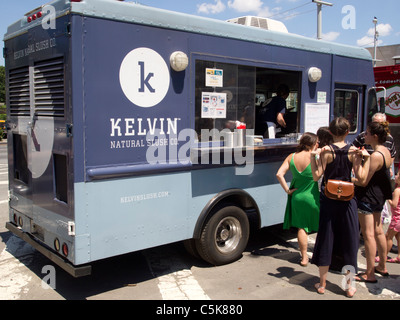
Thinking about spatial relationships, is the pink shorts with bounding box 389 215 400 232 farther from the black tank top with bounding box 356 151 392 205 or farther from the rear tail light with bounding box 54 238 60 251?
the rear tail light with bounding box 54 238 60 251

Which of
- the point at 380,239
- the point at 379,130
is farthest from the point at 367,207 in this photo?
the point at 379,130

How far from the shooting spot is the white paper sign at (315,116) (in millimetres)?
5941

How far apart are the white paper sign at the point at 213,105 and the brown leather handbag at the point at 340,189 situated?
5.26ft

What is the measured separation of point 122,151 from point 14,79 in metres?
2.12

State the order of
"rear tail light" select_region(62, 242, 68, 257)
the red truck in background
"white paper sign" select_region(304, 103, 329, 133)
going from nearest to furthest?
"rear tail light" select_region(62, 242, 68, 257) < "white paper sign" select_region(304, 103, 329, 133) < the red truck in background

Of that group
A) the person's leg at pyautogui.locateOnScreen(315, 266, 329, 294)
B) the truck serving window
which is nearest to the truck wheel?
the truck serving window

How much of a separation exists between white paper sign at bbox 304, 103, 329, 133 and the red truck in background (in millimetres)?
4518

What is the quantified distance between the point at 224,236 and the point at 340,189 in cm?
173

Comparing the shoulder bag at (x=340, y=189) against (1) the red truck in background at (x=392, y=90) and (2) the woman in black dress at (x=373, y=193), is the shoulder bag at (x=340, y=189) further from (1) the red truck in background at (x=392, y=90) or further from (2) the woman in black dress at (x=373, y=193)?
(1) the red truck in background at (x=392, y=90)

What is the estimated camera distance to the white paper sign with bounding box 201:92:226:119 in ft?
15.5

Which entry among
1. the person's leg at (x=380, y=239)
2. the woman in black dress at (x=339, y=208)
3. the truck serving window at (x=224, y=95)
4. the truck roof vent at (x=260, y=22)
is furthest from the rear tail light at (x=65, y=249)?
the truck roof vent at (x=260, y=22)

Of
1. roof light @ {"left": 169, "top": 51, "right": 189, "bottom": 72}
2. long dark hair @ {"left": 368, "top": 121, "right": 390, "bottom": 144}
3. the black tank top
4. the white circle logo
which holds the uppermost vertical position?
roof light @ {"left": 169, "top": 51, "right": 189, "bottom": 72}

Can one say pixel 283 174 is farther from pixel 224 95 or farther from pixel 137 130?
pixel 137 130

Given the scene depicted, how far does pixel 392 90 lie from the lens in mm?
9805
